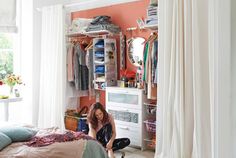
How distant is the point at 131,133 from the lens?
4.19m

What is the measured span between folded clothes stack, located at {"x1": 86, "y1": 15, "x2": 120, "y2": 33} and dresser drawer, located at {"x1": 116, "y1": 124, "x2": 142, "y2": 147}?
4.95 ft

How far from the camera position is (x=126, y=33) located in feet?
15.2

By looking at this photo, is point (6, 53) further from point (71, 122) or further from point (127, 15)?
point (127, 15)

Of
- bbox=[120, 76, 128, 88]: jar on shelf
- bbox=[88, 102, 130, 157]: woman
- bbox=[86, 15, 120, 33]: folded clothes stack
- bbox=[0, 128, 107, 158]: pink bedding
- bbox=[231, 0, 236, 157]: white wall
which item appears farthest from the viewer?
bbox=[86, 15, 120, 33]: folded clothes stack

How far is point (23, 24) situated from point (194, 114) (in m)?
3.53

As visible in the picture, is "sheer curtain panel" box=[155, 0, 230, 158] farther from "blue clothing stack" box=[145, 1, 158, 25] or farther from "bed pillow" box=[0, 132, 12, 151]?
"bed pillow" box=[0, 132, 12, 151]

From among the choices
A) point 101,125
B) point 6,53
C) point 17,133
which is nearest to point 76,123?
point 101,125

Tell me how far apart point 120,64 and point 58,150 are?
8.70 feet

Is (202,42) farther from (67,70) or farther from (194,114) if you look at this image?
(67,70)

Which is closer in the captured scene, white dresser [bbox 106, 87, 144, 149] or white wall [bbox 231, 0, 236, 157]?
white wall [bbox 231, 0, 236, 157]

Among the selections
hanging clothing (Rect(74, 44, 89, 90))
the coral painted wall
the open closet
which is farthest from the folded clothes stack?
hanging clothing (Rect(74, 44, 89, 90))

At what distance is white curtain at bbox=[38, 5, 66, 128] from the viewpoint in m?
4.50

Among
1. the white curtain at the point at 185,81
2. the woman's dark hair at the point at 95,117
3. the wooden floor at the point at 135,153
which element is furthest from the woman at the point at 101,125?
the white curtain at the point at 185,81

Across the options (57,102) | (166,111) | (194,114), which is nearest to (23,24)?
(57,102)
